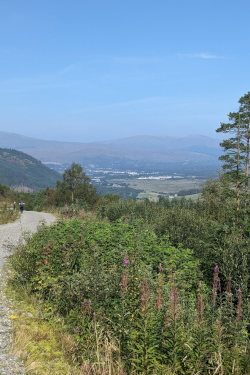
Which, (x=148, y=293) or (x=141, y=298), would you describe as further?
(x=141, y=298)

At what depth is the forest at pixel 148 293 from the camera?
14.6 ft

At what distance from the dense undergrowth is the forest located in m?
0.02

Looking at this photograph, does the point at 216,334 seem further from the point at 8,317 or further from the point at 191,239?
the point at 191,239

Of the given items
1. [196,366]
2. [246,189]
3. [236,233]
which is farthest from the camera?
[246,189]

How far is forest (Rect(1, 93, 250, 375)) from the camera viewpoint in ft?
14.6

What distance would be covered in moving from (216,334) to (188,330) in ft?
1.29

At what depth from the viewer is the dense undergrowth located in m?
4.43

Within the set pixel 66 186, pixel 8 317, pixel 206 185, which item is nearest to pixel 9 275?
pixel 8 317

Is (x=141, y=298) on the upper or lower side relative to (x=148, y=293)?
lower

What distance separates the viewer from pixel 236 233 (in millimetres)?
8945

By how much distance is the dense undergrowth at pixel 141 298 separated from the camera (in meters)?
4.43

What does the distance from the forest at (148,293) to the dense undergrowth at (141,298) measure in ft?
0.07

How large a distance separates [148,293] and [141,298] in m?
0.22

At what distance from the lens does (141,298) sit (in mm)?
4520
